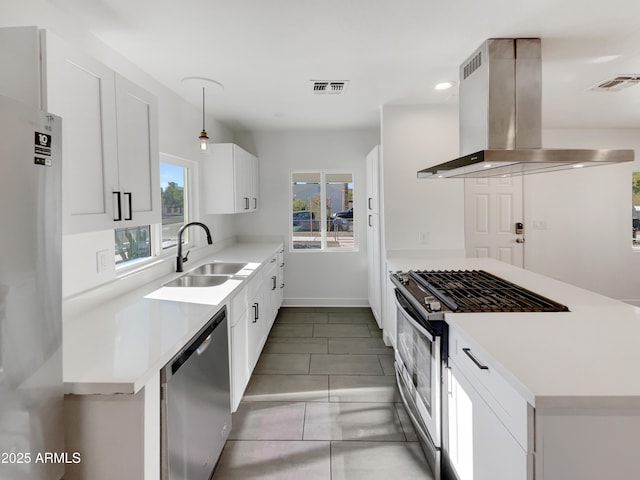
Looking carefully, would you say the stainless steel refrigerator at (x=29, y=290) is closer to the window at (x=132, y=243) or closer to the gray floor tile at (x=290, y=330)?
the window at (x=132, y=243)

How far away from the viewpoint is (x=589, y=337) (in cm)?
148

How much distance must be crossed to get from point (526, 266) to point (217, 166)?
4111 mm

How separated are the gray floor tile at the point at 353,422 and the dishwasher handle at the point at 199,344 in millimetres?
981

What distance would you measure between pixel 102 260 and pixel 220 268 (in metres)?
1.29

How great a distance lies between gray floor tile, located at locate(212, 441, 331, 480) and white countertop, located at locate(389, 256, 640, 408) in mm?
1124

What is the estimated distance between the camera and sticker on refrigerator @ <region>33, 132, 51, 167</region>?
99 centimetres

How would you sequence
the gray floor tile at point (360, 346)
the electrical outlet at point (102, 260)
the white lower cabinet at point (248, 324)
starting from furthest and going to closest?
the gray floor tile at point (360, 346)
the white lower cabinet at point (248, 324)
the electrical outlet at point (102, 260)

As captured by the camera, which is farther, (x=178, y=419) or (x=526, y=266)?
(x=526, y=266)

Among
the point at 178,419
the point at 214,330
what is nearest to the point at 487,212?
the point at 214,330

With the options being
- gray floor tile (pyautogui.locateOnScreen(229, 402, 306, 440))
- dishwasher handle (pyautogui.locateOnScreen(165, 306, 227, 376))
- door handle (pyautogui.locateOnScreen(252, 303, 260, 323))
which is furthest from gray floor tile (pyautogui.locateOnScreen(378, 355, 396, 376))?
dishwasher handle (pyautogui.locateOnScreen(165, 306, 227, 376))

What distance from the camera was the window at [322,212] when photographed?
5.26 metres

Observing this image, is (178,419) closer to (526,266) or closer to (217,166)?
(217,166)

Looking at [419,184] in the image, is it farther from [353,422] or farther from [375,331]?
[353,422]

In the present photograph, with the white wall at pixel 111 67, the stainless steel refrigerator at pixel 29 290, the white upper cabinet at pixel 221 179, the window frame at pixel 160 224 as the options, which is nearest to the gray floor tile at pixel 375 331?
the white upper cabinet at pixel 221 179
